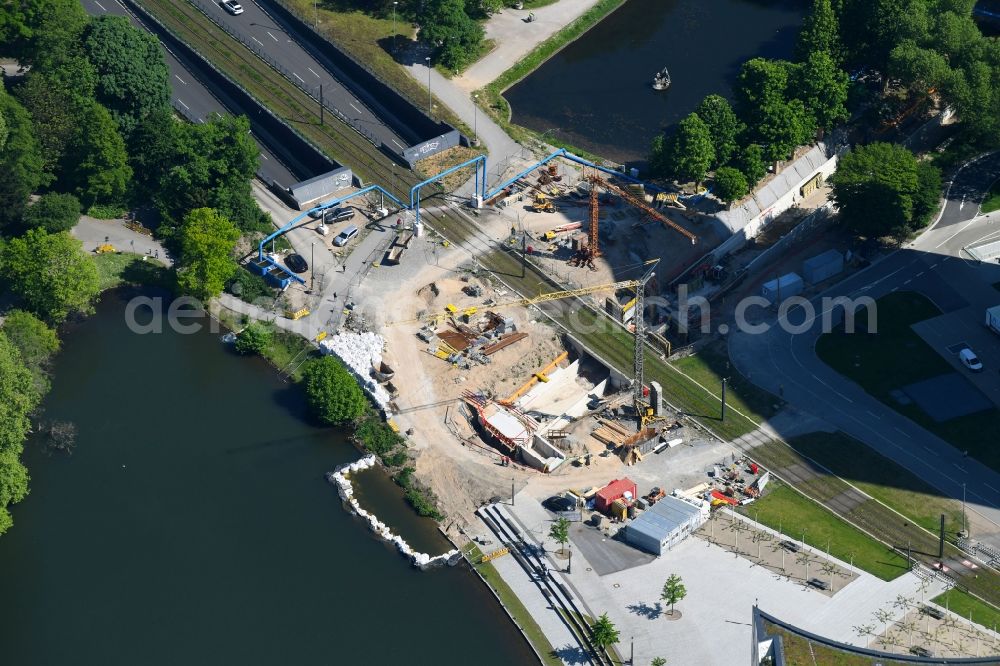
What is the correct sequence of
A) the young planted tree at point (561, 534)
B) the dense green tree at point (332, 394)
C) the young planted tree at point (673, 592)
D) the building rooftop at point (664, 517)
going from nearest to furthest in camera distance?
the young planted tree at point (673, 592) → the building rooftop at point (664, 517) → the young planted tree at point (561, 534) → the dense green tree at point (332, 394)

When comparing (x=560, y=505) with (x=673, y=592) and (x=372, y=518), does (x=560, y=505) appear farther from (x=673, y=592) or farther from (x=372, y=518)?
(x=372, y=518)

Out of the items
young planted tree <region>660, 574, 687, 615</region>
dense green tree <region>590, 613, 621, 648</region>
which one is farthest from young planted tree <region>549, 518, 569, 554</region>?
young planted tree <region>660, 574, 687, 615</region>

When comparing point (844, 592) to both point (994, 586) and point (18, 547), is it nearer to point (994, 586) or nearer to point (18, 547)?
point (994, 586)

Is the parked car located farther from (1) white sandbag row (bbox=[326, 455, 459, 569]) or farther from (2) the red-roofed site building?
(1) white sandbag row (bbox=[326, 455, 459, 569])

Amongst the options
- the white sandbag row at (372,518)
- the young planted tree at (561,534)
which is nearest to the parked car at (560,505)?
the young planted tree at (561,534)

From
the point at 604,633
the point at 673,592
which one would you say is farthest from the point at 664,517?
the point at 604,633

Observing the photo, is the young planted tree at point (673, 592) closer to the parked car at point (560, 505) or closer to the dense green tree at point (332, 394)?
the parked car at point (560, 505)
